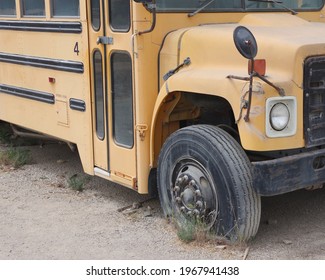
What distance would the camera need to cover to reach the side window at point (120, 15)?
433cm

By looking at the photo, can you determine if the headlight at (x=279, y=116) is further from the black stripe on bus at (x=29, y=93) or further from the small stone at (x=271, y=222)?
the black stripe on bus at (x=29, y=93)

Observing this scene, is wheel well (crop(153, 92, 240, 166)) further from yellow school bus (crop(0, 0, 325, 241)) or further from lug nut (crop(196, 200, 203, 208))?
lug nut (crop(196, 200, 203, 208))

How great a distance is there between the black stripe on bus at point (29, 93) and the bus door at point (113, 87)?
0.75 metres

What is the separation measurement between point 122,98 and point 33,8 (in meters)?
1.56

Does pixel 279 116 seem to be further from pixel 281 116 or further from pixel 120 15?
pixel 120 15

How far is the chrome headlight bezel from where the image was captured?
3578 millimetres

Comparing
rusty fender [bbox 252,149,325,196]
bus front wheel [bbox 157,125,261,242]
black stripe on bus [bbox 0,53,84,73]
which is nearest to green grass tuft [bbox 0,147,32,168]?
black stripe on bus [bbox 0,53,84,73]

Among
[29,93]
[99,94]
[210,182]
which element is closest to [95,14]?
[99,94]

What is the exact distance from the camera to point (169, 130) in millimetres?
4520

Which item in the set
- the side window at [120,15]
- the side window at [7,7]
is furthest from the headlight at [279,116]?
the side window at [7,7]

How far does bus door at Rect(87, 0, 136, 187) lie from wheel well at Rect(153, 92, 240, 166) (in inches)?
8.8

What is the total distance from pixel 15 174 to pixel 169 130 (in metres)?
2.23

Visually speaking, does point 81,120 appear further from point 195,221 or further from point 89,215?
point 195,221

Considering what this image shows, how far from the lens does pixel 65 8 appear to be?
16.5 feet
